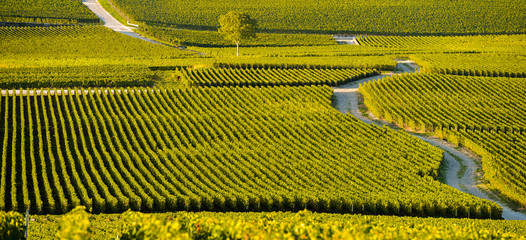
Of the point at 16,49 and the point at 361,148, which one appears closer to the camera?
the point at 361,148

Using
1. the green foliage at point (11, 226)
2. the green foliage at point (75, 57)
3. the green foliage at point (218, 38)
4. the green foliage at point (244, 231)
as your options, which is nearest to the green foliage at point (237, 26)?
the green foliage at point (75, 57)

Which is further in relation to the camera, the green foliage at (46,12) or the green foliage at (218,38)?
the green foliage at (46,12)

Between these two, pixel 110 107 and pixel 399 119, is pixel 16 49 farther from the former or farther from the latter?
pixel 399 119

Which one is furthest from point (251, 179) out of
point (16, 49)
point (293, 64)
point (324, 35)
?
point (324, 35)

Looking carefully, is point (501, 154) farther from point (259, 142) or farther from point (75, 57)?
point (75, 57)

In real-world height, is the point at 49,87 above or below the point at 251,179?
above

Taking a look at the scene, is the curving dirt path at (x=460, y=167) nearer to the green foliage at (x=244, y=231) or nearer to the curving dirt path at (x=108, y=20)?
the green foliage at (x=244, y=231)
